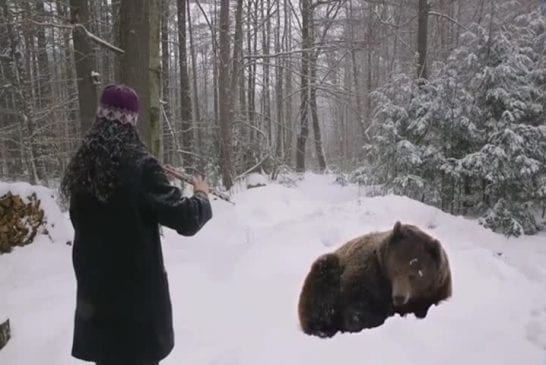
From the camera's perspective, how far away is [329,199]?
40.3ft

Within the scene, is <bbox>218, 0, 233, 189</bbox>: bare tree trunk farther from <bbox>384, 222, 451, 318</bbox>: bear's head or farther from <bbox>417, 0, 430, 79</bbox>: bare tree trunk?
<bbox>384, 222, 451, 318</bbox>: bear's head

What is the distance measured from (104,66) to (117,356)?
15.4 meters

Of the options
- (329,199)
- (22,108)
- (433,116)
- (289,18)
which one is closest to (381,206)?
(433,116)

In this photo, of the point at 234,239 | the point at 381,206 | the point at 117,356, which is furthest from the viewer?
the point at 381,206

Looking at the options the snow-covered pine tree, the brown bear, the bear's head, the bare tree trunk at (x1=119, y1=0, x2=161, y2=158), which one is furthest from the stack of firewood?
the snow-covered pine tree

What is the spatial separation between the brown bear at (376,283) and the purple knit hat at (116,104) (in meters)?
2.01

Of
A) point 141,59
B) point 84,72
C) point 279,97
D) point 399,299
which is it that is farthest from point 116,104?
point 279,97

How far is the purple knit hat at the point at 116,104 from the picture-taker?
217cm

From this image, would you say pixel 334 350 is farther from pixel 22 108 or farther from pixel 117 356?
pixel 22 108

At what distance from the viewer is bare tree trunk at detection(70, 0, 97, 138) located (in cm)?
906

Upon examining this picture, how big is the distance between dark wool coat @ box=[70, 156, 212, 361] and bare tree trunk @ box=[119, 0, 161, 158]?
399 cm

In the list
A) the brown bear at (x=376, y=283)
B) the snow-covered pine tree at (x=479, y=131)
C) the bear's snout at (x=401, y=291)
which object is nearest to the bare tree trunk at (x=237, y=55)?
the snow-covered pine tree at (x=479, y=131)

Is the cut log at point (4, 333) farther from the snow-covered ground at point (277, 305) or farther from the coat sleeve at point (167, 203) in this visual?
the coat sleeve at point (167, 203)

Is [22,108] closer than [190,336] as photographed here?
No
